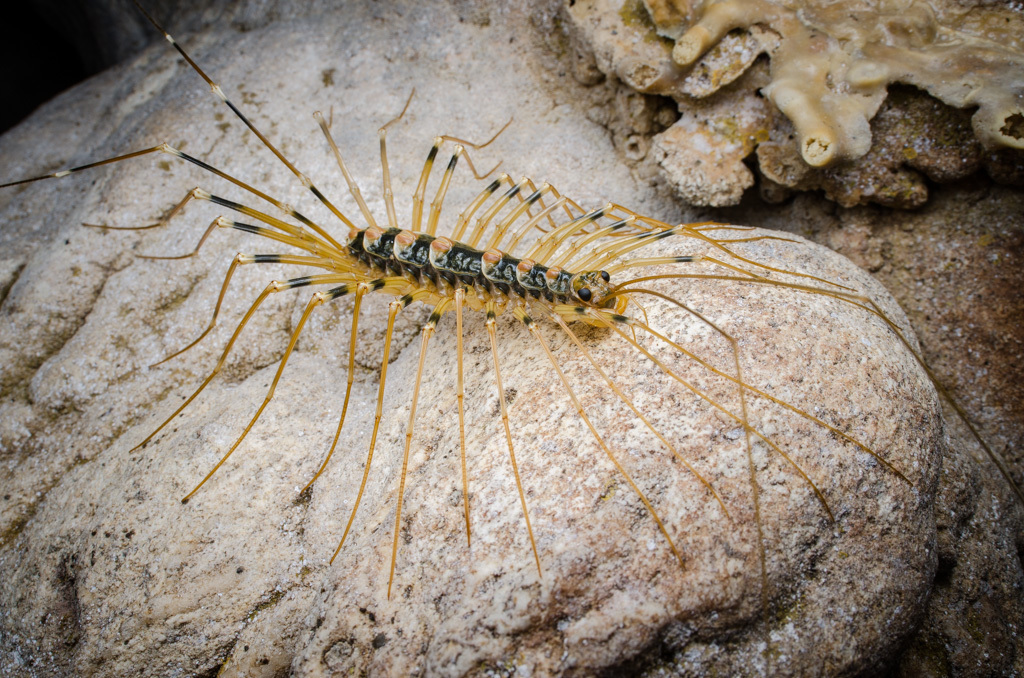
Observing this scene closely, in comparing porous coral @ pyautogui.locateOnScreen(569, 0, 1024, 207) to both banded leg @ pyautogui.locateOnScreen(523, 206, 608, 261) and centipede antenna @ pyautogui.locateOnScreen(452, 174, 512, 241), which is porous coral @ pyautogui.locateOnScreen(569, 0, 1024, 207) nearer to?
banded leg @ pyautogui.locateOnScreen(523, 206, 608, 261)

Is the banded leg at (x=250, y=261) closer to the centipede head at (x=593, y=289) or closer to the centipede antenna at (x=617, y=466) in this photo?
the centipede head at (x=593, y=289)

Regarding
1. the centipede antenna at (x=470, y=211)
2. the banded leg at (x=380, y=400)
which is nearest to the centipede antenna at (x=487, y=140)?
the centipede antenna at (x=470, y=211)

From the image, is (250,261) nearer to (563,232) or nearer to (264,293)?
(264,293)

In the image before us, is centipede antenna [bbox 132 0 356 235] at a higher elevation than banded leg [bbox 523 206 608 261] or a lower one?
higher

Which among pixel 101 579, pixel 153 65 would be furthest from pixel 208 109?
pixel 101 579

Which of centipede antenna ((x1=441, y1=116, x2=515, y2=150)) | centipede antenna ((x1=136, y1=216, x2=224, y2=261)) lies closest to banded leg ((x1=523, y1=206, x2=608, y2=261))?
centipede antenna ((x1=441, y1=116, x2=515, y2=150))

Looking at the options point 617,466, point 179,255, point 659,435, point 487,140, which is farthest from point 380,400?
point 487,140
